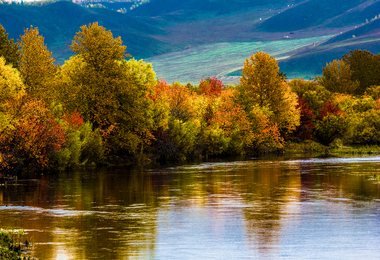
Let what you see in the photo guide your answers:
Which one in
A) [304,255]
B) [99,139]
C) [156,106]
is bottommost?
[304,255]

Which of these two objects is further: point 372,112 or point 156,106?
point 372,112

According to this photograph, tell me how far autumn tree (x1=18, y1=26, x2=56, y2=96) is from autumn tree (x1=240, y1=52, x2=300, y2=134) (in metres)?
35.5

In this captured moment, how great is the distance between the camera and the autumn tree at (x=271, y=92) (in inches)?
3568

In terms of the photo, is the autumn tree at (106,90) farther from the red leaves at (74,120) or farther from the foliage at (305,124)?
the foliage at (305,124)

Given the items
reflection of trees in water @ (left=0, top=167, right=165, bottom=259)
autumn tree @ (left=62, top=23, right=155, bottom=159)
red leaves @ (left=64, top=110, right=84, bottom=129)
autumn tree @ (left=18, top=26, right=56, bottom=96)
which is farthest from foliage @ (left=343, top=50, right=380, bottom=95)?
reflection of trees in water @ (left=0, top=167, right=165, bottom=259)

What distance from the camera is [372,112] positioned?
94688 mm

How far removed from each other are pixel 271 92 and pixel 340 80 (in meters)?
73.6

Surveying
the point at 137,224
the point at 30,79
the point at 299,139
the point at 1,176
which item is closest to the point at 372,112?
the point at 299,139

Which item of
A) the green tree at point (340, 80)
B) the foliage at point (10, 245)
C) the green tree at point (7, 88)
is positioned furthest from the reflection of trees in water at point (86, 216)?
the green tree at point (340, 80)

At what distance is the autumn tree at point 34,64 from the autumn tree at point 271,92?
35.5 metres

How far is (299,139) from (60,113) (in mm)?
50831

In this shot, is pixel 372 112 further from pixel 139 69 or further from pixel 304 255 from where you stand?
pixel 304 255

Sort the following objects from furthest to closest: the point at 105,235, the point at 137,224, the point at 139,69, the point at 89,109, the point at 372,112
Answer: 1. the point at 372,112
2. the point at 139,69
3. the point at 89,109
4. the point at 137,224
5. the point at 105,235

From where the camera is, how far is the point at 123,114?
6197 cm
